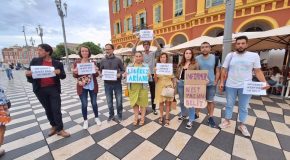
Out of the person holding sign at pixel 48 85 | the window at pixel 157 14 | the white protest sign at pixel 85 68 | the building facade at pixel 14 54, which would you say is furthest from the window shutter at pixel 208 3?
the building facade at pixel 14 54

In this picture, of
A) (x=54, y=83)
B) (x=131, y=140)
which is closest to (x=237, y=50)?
(x=131, y=140)

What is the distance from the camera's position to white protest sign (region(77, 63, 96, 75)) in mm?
2762

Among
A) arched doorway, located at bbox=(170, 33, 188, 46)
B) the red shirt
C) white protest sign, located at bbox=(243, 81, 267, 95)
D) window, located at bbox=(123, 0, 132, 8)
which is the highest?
window, located at bbox=(123, 0, 132, 8)

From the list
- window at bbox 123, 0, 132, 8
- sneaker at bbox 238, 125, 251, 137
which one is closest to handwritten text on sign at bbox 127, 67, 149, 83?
sneaker at bbox 238, 125, 251, 137

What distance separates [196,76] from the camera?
265 centimetres

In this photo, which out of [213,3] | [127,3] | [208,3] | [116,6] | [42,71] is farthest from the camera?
[116,6]

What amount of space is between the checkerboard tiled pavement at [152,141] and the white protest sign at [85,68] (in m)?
1.23

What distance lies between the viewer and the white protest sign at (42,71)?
7.65ft

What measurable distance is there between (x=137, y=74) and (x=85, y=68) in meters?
1.04

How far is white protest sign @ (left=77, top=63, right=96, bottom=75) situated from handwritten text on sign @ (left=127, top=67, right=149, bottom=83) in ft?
2.43

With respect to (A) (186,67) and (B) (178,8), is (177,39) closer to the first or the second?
(B) (178,8)

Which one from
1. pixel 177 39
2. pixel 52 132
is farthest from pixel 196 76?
pixel 177 39

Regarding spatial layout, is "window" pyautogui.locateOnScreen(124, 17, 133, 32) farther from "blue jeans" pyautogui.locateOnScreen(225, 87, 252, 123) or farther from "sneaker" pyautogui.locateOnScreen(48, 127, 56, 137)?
"blue jeans" pyautogui.locateOnScreen(225, 87, 252, 123)

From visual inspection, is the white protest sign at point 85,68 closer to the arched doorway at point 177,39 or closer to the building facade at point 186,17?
the building facade at point 186,17
